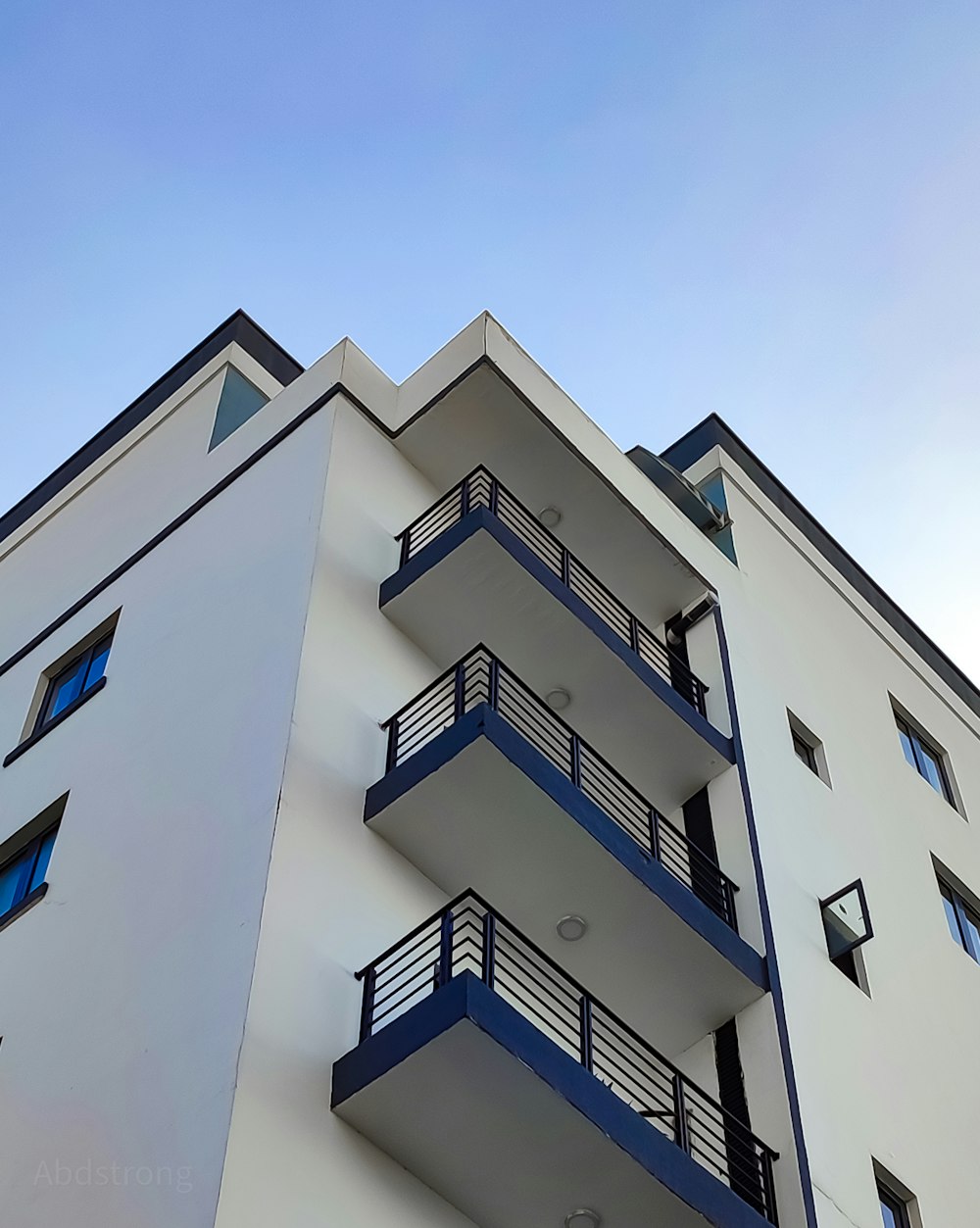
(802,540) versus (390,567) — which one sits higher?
(802,540)

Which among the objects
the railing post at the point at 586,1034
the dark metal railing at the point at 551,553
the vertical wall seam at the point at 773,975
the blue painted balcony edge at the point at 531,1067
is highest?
the dark metal railing at the point at 551,553

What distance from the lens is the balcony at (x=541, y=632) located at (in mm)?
17406

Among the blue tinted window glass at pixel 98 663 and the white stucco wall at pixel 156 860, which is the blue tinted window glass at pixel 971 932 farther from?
the blue tinted window glass at pixel 98 663

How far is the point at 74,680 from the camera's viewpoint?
65.2 feet

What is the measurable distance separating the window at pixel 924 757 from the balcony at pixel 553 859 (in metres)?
9.35

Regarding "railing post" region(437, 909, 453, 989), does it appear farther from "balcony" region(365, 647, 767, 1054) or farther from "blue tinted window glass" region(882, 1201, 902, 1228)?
"blue tinted window glass" region(882, 1201, 902, 1228)

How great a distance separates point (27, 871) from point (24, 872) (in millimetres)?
92

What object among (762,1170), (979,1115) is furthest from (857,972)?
(762,1170)

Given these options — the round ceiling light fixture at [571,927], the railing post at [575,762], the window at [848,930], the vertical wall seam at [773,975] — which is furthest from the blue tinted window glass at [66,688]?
the window at [848,930]

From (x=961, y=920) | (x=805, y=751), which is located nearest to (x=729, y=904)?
(x=805, y=751)

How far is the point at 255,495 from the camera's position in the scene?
19312 mm

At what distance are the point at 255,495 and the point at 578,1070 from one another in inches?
375

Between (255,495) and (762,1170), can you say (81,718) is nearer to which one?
(255,495)

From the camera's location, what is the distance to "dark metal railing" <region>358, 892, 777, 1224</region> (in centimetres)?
Answer: 1274
